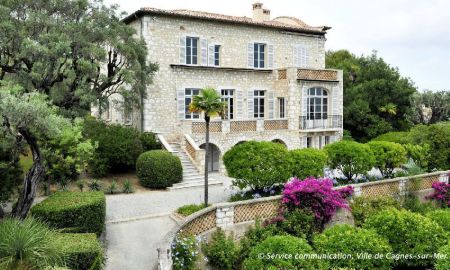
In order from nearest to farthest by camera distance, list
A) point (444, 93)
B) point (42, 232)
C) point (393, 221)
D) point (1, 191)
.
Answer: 1. point (42, 232)
2. point (393, 221)
3. point (1, 191)
4. point (444, 93)

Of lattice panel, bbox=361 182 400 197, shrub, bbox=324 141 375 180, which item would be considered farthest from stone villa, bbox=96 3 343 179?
lattice panel, bbox=361 182 400 197

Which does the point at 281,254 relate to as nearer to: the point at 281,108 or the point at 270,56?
the point at 281,108

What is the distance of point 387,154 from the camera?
19.9 m

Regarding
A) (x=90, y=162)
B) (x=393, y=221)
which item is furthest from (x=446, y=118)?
(x=90, y=162)

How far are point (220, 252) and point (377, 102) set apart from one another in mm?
26114

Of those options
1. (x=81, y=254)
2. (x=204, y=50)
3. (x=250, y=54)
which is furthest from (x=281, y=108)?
(x=81, y=254)

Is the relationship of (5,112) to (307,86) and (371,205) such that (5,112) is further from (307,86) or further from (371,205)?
(307,86)

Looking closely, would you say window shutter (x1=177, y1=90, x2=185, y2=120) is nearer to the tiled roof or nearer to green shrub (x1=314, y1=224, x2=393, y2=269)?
the tiled roof

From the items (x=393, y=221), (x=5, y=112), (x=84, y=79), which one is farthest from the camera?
(x=84, y=79)

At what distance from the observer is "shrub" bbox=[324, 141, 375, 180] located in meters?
19.2

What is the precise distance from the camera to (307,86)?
27.6 metres

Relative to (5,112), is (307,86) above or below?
above

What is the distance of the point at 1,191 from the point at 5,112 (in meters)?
5.71

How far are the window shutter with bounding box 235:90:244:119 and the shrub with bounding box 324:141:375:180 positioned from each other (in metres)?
8.79
